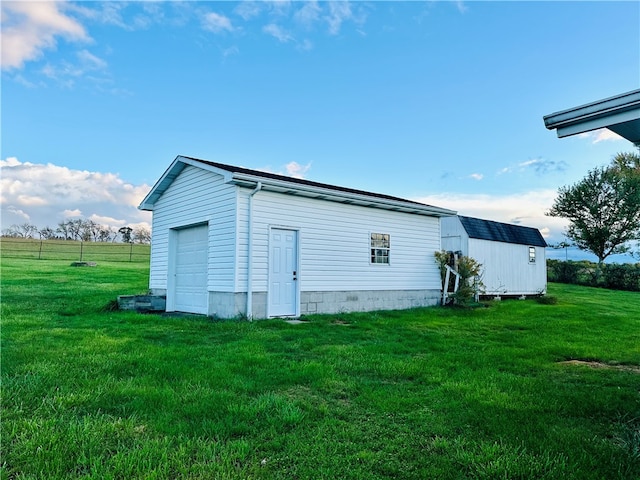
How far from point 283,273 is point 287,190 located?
208 cm

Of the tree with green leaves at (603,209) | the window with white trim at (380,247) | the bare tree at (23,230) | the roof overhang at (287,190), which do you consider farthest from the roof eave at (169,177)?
the bare tree at (23,230)

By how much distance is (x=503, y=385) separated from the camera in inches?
165

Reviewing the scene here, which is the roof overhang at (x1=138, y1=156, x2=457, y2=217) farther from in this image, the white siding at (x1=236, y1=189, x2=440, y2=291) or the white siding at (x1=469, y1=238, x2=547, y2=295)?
the white siding at (x1=469, y1=238, x2=547, y2=295)

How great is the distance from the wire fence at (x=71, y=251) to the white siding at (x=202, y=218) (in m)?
21.5

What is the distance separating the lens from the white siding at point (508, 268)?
651 inches

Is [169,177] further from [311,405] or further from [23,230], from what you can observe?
[23,230]

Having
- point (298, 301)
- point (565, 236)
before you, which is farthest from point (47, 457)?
point (565, 236)

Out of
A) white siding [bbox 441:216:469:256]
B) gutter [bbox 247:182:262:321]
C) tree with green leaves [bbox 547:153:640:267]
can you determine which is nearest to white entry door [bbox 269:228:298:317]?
gutter [bbox 247:182:262:321]

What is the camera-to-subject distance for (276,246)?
9656 mm

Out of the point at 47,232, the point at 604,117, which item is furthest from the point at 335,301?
the point at 47,232

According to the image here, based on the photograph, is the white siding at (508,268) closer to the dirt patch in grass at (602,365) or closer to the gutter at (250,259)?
the gutter at (250,259)

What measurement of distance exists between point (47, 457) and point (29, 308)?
9341mm

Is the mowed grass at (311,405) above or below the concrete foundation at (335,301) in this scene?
below

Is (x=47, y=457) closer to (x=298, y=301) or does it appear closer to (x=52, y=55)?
(x=298, y=301)
